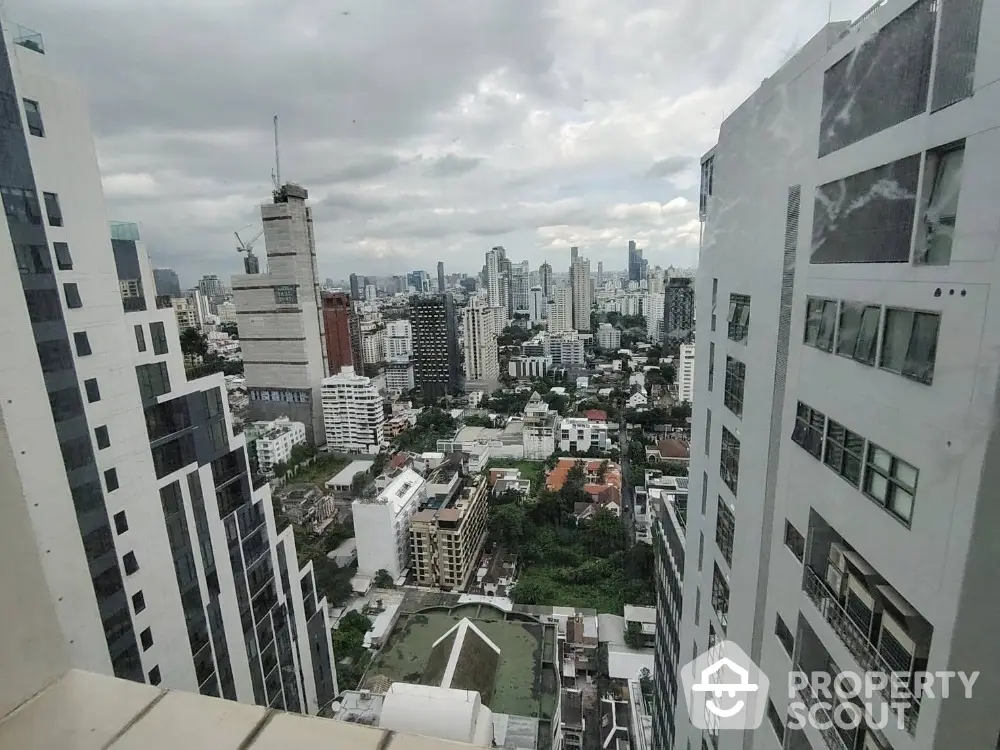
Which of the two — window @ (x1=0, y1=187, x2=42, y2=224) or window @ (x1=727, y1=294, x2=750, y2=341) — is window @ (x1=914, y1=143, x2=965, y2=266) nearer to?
window @ (x1=727, y1=294, x2=750, y2=341)

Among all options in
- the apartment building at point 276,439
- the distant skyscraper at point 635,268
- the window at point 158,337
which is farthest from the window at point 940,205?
the distant skyscraper at point 635,268

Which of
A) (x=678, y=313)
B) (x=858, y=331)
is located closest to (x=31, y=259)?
(x=858, y=331)

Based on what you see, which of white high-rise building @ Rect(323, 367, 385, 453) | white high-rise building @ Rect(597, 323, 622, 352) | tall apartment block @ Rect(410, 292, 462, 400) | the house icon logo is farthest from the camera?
white high-rise building @ Rect(597, 323, 622, 352)

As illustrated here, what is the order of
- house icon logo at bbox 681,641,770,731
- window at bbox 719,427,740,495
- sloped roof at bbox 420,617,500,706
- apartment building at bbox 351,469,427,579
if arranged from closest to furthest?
house icon logo at bbox 681,641,770,731 < window at bbox 719,427,740,495 < sloped roof at bbox 420,617,500,706 < apartment building at bbox 351,469,427,579

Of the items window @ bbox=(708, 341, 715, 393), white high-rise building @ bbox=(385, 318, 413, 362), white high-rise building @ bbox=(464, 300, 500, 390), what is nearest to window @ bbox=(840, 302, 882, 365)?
window @ bbox=(708, 341, 715, 393)

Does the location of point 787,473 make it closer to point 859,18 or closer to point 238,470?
point 859,18

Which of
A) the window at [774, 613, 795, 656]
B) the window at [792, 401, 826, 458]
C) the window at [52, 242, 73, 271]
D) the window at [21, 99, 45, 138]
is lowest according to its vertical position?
the window at [774, 613, 795, 656]

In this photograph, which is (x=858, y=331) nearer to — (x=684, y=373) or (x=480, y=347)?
(x=684, y=373)
